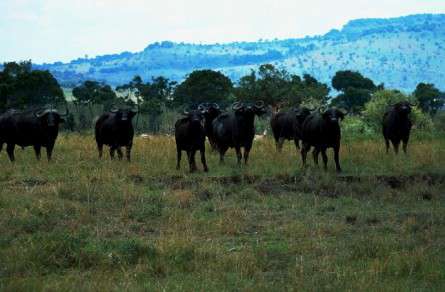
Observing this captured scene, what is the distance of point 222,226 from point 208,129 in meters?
10.3

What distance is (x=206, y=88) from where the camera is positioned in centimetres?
5400

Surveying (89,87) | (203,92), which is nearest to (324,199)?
(203,92)

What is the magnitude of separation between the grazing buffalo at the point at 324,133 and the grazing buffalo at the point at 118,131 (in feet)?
16.0

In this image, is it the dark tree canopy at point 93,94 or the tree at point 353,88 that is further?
the tree at point 353,88

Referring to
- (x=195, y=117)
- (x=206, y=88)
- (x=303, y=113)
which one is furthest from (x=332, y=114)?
(x=206, y=88)

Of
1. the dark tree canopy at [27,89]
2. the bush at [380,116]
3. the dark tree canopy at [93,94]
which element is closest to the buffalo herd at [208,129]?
the bush at [380,116]

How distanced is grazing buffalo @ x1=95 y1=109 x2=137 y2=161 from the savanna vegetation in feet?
1.95

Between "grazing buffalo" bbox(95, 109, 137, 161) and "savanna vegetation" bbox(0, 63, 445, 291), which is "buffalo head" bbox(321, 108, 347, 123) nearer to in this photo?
"savanna vegetation" bbox(0, 63, 445, 291)

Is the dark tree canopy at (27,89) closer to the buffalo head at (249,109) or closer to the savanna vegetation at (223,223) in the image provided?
the savanna vegetation at (223,223)

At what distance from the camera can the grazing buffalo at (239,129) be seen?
1850 centimetres

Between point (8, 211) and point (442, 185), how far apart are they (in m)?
8.98

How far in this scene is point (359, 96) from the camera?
222 feet

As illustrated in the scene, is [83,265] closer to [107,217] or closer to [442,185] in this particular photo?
[107,217]

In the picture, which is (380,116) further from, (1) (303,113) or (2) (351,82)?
(2) (351,82)
